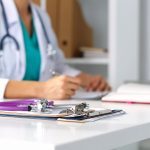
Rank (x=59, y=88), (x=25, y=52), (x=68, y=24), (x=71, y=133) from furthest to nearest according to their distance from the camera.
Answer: (x=68, y=24) → (x=25, y=52) → (x=59, y=88) → (x=71, y=133)

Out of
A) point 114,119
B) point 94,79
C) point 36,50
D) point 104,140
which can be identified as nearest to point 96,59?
point 94,79

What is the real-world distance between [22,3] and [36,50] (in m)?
0.22

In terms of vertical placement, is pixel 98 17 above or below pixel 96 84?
above

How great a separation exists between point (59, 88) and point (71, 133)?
75 cm

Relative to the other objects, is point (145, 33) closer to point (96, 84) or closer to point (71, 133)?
point (96, 84)

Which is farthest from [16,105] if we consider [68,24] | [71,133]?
[68,24]

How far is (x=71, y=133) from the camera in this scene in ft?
2.09

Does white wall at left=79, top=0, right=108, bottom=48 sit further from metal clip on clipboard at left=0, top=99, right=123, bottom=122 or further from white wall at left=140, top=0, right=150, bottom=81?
metal clip on clipboard at left=0, top=99, right=123, bottom=122

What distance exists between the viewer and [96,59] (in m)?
2.52

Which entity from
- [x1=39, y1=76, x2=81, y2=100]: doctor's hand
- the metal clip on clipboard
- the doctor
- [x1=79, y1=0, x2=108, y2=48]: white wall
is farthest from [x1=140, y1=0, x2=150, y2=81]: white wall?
the metal clip on clipboard

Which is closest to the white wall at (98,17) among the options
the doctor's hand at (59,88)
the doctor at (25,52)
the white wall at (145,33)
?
the white wall at (145,33)

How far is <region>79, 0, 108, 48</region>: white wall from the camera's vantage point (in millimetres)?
2770

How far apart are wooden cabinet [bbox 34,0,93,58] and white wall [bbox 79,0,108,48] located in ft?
0.38

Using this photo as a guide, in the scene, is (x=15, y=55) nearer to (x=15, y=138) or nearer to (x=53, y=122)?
(x=53, y=122)
